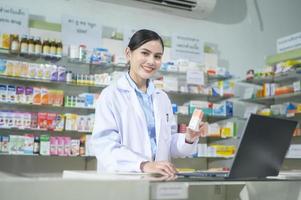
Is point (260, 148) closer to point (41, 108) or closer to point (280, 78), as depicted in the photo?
point (41, 108)

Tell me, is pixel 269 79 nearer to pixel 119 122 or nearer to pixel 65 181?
pixel 119 122

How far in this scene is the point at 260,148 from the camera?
1515mm

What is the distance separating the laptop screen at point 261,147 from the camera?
4.73 ft

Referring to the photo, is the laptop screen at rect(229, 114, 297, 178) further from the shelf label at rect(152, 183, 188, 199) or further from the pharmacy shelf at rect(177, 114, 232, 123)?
the pharmacy shelf at rect(177, 114, 232, 123)

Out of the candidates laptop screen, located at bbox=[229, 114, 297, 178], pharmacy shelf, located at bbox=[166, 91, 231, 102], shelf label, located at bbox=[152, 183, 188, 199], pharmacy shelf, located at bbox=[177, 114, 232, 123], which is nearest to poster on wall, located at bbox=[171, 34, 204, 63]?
pharmacy shelf, located at bbox=[166, 91, 231, 102]

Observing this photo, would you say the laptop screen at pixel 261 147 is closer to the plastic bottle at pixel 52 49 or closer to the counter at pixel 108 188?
the counter at pixel 108 188

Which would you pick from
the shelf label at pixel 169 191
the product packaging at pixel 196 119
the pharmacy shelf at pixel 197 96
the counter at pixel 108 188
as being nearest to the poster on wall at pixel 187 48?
the pharmacy shelf at pixel 197 96

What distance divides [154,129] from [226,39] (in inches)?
157

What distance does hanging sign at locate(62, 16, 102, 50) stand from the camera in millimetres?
4625

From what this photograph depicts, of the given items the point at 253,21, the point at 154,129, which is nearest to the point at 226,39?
the point at 253,21

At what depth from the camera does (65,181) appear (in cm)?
105

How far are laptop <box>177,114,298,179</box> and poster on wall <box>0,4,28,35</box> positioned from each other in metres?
3.42

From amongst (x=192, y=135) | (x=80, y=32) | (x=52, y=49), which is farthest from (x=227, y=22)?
(x=192, y=135)

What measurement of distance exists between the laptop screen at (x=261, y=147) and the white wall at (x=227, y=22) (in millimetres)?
3682
